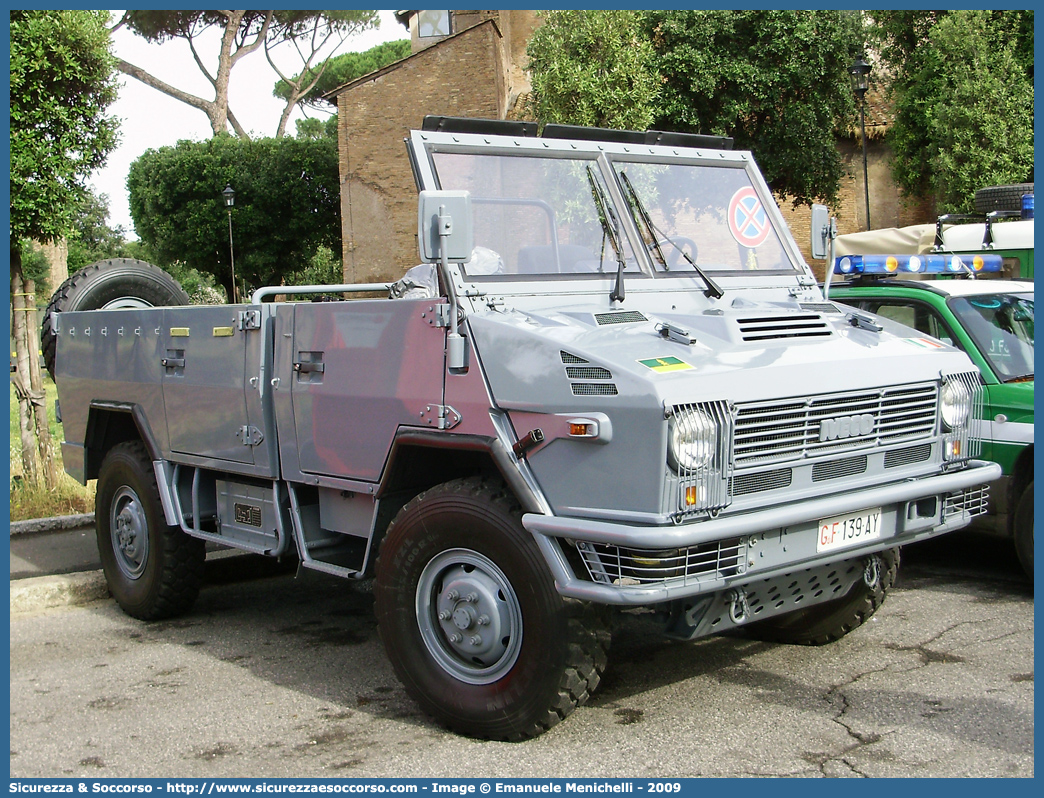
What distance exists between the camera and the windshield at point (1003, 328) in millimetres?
6566

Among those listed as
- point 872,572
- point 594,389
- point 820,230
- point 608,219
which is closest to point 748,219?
point 820,230

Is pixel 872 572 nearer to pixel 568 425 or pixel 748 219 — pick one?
pixel 748 219

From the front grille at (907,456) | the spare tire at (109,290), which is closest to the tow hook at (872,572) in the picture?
the front grille at (907,456)

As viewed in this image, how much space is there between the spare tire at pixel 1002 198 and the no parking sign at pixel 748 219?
6.30 metres

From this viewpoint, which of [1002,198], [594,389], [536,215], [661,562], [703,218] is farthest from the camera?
[1002,198]

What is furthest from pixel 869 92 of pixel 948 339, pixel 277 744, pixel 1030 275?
pixel 277 744

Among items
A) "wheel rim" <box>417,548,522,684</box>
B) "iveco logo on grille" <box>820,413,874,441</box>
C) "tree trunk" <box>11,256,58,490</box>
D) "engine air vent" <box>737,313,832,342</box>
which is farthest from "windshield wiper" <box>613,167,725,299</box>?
"tree trunk" <box>11,256,58,490</box>

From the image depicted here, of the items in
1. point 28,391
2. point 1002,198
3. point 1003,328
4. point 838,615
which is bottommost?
point 838,615

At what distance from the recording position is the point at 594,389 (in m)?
3.93

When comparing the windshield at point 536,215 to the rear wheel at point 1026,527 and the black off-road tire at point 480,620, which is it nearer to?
the black off-road tire at point 480,620

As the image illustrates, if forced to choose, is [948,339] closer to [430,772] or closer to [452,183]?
[452,183]

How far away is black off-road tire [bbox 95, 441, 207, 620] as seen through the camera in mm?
6312

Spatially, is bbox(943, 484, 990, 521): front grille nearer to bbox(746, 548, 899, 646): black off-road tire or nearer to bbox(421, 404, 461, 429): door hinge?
bbox(746, 548, 899, 646): black off-road tire

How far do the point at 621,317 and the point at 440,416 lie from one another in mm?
888
